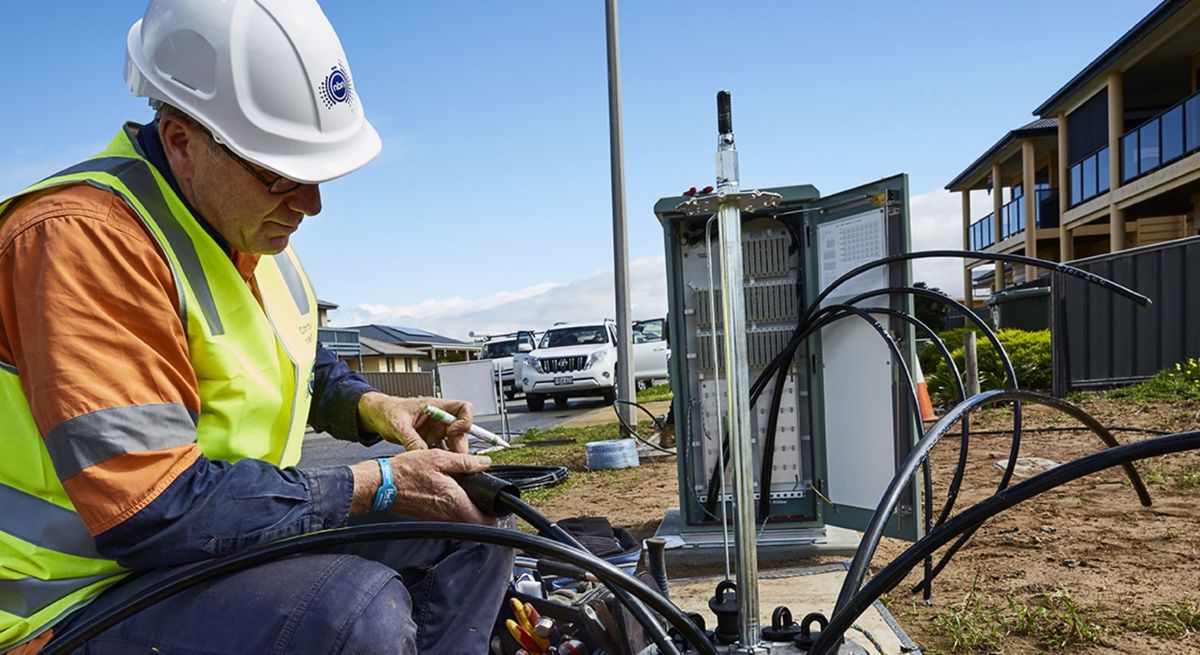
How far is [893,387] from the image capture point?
391 centimetres

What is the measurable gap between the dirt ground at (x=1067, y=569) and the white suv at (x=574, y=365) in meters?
9.94

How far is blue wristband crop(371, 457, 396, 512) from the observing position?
1487mm

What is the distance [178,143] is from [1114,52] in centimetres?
1831

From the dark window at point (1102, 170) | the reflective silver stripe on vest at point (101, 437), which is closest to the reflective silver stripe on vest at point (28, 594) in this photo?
the reflective silver stripe on vest at point (101, 437)

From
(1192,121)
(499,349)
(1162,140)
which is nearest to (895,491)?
(1192,121)

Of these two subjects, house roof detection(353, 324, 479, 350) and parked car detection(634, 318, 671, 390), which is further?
house roof detection(353, 324, 479, 350)

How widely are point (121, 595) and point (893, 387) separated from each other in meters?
3.35

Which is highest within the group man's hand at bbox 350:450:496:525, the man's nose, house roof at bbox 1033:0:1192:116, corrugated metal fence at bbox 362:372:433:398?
house roof at bbox 1033:0:1192:116

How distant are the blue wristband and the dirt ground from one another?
2.05 meters

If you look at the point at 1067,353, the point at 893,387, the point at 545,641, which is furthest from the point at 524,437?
the point at 545,641

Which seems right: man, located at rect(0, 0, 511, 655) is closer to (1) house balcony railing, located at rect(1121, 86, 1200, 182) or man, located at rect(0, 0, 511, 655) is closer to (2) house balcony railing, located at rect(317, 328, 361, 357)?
(1) house balcony railing, located at rect(1121, 86, 1200, 182)

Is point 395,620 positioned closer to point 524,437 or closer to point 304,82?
point 304,82

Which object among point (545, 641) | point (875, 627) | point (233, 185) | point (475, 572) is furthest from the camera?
point (875, 627)

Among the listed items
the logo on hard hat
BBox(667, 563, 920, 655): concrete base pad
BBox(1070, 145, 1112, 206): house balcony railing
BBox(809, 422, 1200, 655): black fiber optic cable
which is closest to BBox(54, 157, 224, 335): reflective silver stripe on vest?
the logo on hard hat
